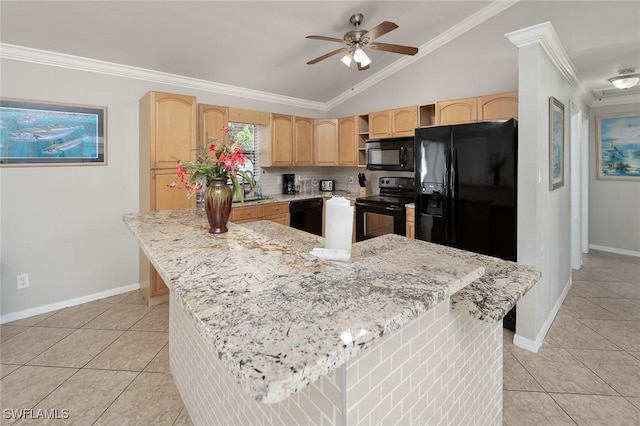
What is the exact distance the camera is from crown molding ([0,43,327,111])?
2.66m

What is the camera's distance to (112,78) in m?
3.12

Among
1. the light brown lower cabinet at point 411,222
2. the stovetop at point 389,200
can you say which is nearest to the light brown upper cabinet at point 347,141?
the stovetop at point 389,200

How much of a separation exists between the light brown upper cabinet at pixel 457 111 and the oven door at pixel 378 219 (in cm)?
111

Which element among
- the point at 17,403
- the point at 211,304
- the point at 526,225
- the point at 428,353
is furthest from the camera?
the point at 526,225

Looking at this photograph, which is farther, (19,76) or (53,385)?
(19,76)

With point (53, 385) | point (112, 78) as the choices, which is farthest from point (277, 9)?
point (53, 385)

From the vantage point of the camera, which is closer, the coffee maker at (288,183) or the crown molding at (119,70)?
the crown molding at (119,70)

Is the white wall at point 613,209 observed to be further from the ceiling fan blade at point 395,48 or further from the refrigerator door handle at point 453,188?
the ceiling fan blade at point 395,48

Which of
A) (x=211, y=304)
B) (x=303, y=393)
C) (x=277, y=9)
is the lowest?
(x=303, y=393)

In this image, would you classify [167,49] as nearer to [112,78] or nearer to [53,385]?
[112,78]

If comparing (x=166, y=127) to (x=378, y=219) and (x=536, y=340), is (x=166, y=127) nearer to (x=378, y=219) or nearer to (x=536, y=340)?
(x=378, y=219)

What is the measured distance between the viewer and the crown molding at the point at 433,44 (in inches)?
127

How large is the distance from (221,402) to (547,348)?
242cm

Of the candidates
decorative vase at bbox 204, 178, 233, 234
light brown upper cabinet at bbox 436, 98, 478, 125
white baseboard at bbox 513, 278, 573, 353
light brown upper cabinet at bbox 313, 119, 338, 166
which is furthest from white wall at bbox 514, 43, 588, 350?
light brown upper cabinet at bbox 313, 119, 338, 166
